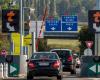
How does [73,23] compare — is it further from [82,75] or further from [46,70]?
[46,70]

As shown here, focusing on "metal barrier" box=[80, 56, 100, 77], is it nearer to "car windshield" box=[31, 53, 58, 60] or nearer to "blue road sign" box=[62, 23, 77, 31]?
"car windshield" box=[31, 53, 58, 60]

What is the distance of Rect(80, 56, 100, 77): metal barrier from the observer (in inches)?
1138

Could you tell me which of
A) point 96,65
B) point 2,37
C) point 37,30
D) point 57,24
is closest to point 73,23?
point 57,24

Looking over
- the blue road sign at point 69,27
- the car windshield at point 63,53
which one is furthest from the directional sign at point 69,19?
the car windshield at point 63,53

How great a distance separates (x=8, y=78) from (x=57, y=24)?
3045cm

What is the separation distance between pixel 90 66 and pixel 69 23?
27.5 meters

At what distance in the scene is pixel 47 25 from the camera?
2245 inches

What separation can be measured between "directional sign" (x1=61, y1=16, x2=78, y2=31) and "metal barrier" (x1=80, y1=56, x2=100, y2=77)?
25.6 metres

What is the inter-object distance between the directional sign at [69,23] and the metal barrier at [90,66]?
2562 centimetres

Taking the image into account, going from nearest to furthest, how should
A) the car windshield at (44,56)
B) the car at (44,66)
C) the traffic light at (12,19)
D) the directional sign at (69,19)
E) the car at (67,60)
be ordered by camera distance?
the car at (44,66) → the car windshield at (44,56) → the traffic light at (12,19) → the car at (67,60) → the directional sign at (69,19)

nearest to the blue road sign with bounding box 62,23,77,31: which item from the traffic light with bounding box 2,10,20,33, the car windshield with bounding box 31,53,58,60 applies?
the traffic light with bounding box 2,10,20,33

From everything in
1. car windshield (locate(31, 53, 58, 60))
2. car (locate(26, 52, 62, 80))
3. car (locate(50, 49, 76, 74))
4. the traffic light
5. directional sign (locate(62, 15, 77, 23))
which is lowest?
car (locate(50, 49, 76, 74))

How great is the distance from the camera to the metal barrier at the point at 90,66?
2891 centimetres

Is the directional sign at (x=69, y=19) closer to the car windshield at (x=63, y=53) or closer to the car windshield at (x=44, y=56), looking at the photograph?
the car windshield at (x=63, y=53)
